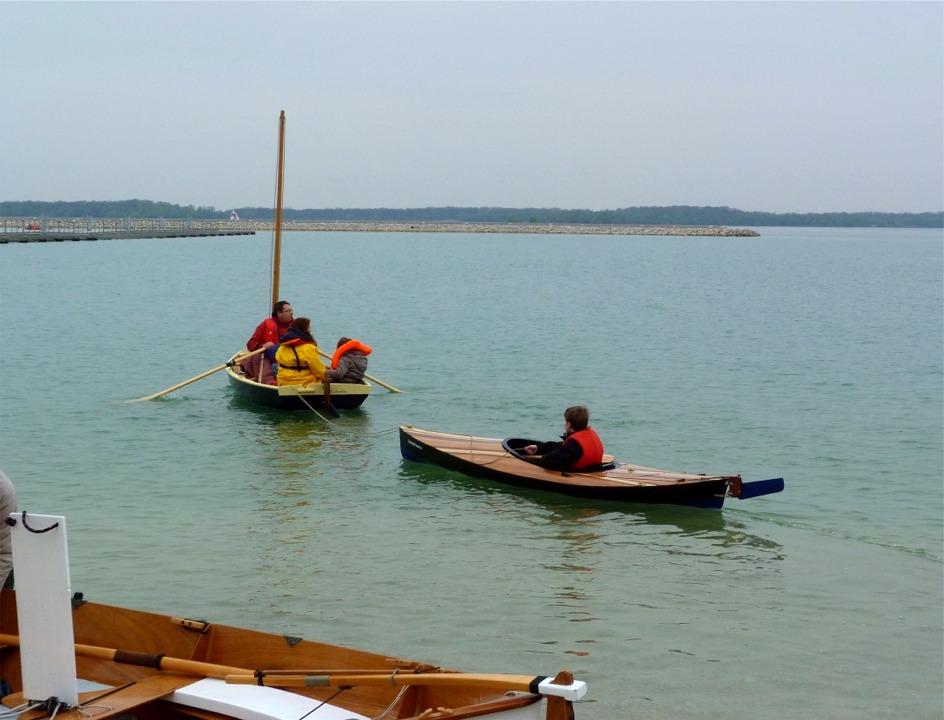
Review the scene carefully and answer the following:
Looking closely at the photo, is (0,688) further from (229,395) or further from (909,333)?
(909,333)

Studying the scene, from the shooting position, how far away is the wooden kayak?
19.6 m

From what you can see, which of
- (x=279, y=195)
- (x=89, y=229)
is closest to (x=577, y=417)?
(x=279, y=195)

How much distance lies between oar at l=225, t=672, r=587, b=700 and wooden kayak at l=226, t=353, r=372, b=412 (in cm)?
1343

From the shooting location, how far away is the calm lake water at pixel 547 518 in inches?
374

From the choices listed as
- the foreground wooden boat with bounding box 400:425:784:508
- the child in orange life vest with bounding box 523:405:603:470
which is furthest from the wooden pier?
the child in orange life vest with bounding box 523:405:603:470

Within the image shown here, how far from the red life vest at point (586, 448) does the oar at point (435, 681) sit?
778 centimetres

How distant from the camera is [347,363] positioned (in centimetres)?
2003

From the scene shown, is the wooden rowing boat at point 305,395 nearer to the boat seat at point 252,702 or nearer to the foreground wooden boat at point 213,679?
the foreground wooden boat at point 213,679

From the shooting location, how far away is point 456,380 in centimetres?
2766

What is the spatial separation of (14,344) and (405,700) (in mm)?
32060

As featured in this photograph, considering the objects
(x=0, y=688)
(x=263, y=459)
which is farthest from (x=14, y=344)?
(x=0, y=688)

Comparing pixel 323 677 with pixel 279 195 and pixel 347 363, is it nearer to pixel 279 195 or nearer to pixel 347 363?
pixel 347 363

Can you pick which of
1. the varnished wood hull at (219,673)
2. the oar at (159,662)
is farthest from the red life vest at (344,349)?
the oar at (159,662)

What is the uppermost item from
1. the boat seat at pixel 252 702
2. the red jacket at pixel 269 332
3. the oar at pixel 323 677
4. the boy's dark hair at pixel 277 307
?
the boy's dark hair at pixel 277 307
